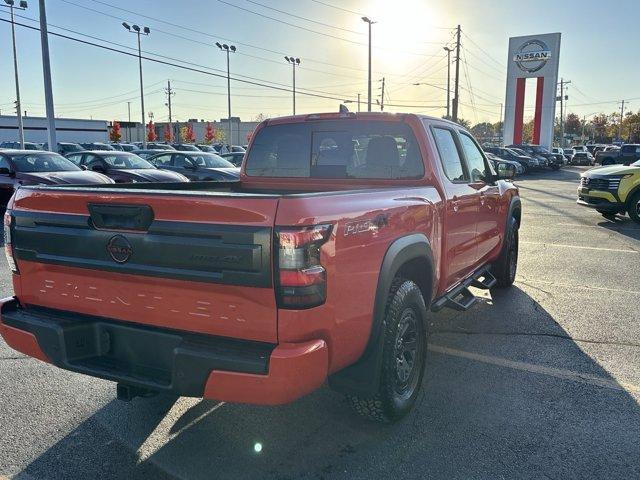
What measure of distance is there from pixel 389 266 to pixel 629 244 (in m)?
8.54

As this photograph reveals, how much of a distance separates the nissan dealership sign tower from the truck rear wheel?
167ft

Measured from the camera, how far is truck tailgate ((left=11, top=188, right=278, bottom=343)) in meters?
2.41

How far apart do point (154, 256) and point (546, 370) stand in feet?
10.6

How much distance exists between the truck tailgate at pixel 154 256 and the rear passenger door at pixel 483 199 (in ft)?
9.94

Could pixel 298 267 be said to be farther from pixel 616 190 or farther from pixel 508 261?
pixel 616 190

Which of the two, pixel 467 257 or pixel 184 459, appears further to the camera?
pixel 467 257

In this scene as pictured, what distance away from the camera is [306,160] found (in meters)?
4.59

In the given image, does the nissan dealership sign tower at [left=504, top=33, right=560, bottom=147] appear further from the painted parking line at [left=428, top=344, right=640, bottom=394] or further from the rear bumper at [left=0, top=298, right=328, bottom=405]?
the rear bumper at [left=0, top=298, right=328, bottom=405]

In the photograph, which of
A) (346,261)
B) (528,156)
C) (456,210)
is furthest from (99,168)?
(528,156)

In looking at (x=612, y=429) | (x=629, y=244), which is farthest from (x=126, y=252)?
(x=629, y=244)

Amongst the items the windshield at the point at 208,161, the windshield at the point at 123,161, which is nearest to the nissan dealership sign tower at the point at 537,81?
the windshield at the point at 208,161

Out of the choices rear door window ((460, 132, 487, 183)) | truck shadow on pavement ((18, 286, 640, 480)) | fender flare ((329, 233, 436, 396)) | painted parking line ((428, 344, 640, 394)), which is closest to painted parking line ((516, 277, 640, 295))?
rear door window ((460, 132, 487, 183))

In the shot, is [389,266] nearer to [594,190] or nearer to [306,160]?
[306,160]

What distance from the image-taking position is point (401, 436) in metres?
3.22
